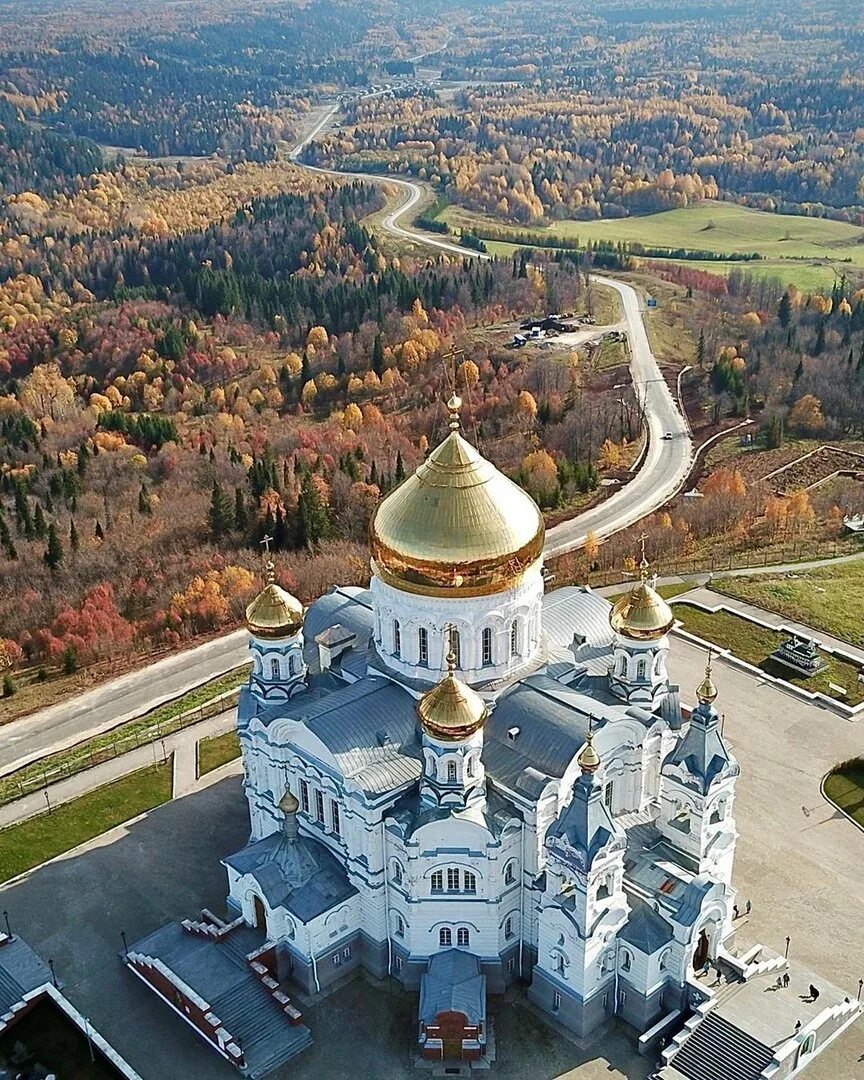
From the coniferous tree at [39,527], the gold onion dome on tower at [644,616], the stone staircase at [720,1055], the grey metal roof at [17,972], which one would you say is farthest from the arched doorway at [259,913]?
the coniferous tree at [39,527]

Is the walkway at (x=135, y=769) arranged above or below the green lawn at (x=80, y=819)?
below

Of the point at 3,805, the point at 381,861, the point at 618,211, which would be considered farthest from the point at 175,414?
the point at 618,211

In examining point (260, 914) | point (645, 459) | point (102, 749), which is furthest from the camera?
point (645, 459)

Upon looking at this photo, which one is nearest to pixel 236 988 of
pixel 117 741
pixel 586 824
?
pixel 586 824

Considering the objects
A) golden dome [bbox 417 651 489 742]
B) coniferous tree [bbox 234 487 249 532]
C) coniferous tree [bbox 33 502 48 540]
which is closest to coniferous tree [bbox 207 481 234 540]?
coniferous tree [bbox 234 487 249 532]

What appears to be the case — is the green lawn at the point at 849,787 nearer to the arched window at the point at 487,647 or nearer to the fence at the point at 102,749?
the arched window at the point at 487,647

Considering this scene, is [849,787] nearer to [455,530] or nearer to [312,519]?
[455,530]

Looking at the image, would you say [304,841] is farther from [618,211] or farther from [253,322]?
[618,211]
